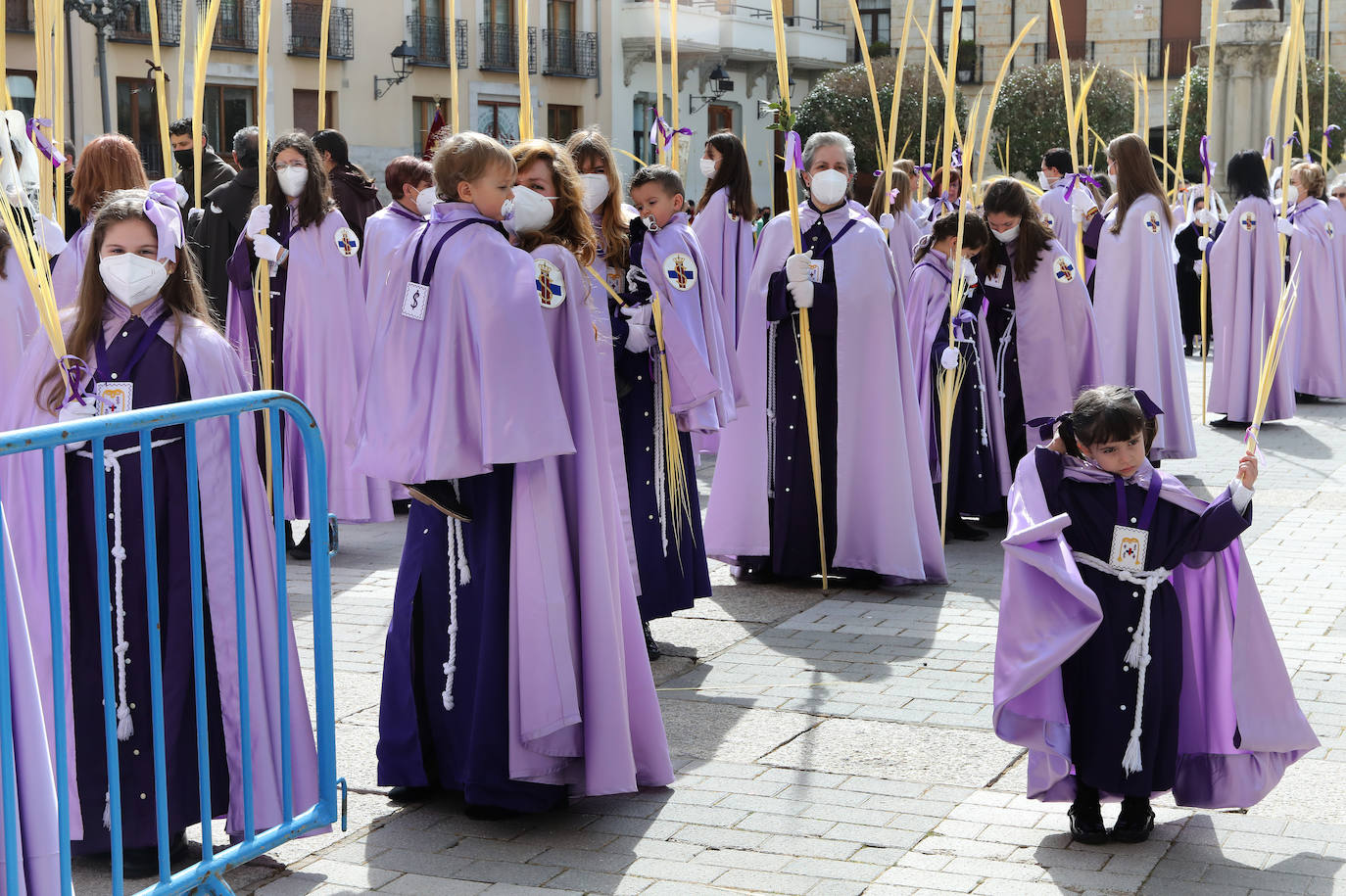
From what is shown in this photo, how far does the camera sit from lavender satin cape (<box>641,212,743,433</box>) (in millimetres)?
6000

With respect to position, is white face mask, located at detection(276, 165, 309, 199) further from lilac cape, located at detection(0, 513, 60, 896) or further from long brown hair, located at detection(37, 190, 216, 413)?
lilac cape, located at detection(0, 513, 60, 896)

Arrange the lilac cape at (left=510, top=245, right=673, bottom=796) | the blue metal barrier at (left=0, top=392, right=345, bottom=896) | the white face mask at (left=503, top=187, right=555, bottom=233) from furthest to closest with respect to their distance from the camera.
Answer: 1. the white face mask at (left=503, top=187, right=555, bottom=233)
2. the lilac cape at (left=510, top=245, right=673, bottom=796)
3. the blue metal barrier at (left=0, top=392, right=345, bottom=896)

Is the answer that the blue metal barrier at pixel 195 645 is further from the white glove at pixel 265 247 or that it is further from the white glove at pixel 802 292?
the white glove at pixel 265 247

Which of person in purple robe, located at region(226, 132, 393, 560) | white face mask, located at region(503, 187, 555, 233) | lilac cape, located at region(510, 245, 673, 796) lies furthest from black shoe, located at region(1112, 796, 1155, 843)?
person in purple robe, located at region(226, 132, 393, 560)

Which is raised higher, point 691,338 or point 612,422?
point 691,338

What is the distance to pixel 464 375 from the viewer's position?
14.5ft

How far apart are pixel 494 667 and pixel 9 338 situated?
8.14 feet

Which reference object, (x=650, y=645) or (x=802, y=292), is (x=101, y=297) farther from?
(x=802, y=292)

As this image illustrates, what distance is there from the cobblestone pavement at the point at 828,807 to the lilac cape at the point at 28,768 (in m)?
1.00

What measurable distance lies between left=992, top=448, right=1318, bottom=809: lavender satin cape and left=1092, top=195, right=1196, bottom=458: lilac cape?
6119 mm

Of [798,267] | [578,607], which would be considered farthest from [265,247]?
[578,607]

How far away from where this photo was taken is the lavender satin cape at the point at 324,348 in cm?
840

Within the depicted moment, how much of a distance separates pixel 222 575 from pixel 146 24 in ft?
91.5

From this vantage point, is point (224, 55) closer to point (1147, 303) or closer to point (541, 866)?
point (1147, 303)
